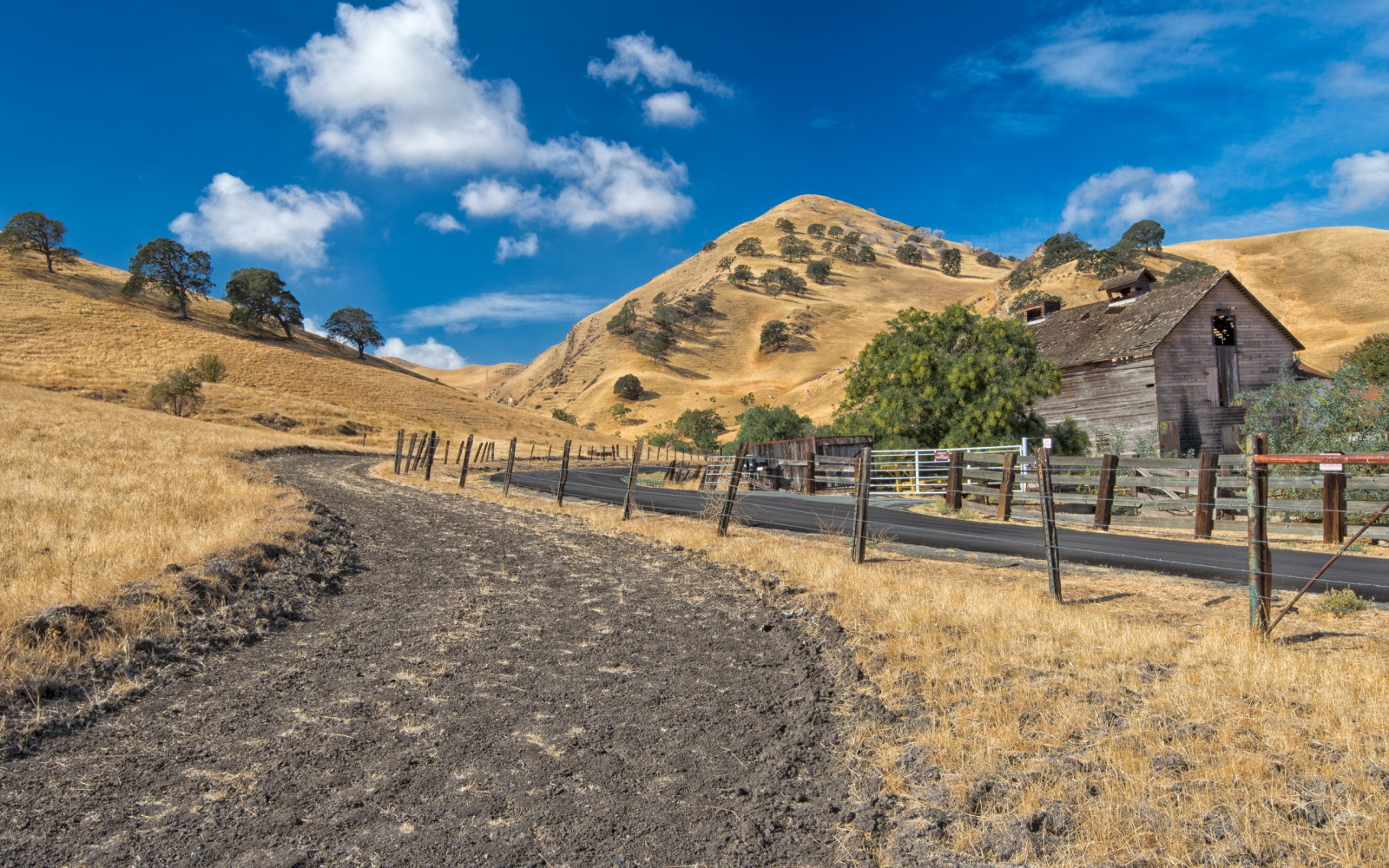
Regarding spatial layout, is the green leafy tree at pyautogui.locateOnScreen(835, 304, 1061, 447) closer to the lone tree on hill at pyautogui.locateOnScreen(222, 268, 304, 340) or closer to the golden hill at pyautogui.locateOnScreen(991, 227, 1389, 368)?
the golden hill at pyautogui.locateOnScreen(991, 227, 1389, 368)

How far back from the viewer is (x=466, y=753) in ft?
14.6

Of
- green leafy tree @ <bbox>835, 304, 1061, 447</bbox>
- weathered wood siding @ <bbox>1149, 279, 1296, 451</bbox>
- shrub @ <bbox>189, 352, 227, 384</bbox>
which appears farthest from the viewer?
shrub @ <bbox>189, 352, 227, 384</bbox>

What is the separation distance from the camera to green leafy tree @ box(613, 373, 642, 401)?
9525cm

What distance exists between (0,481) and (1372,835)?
18477 millimetres

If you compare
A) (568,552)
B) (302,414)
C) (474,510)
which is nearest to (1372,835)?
(568,552)

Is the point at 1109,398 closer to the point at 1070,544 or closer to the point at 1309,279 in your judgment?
the point at 1070,544

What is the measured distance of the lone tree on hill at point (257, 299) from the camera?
279 feet

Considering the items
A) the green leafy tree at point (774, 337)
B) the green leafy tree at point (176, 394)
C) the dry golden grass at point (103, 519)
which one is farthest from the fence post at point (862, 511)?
the green leafy tree at point (774, 337)

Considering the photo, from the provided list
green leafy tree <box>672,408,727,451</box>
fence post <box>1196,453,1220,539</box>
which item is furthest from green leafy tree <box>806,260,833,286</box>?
fence post <box>1196,453,1220,539</box>

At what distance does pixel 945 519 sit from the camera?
17312 mm

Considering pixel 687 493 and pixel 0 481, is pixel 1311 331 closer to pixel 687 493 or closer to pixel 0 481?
pixel 687 493

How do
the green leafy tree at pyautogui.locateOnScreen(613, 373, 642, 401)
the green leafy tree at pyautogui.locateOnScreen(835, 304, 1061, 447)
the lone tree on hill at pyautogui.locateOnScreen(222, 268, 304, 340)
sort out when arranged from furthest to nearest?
the green leafy tree at pyautogui.locateOnScreen(613, 373, 642, 401) < the lone tree on hill at pyautogui.locateOnScreen(222, 268, 304, 340) < the green leafy tree at pyautogui.locateOnScreen(835, 304, 1061, 447)

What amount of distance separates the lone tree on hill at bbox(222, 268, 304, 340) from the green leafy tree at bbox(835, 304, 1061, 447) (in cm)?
8159

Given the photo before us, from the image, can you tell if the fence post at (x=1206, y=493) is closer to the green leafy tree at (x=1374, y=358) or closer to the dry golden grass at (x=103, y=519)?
the dry golden grass at (x=103, y=519)
